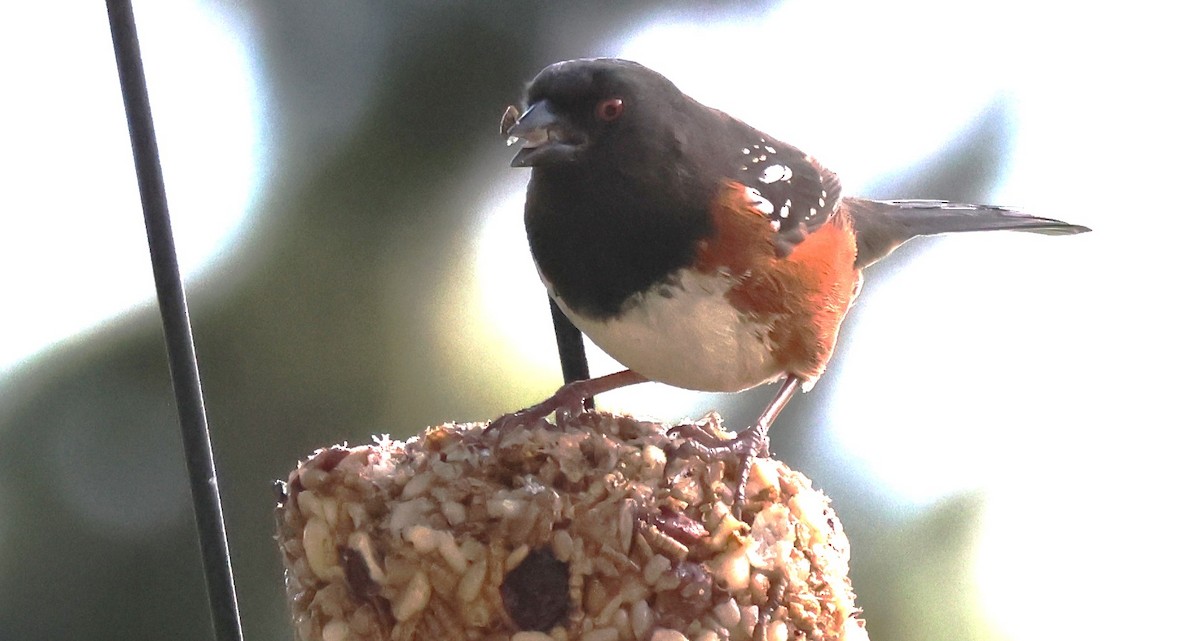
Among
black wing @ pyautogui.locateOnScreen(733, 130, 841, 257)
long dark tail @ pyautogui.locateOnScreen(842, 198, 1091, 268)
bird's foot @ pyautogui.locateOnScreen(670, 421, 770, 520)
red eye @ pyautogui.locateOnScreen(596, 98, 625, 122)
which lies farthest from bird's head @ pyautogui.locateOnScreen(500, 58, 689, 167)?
long dark tail @ pyautogui.locateOnScreen(842, 198, 1091, 268)

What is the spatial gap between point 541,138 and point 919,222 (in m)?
0.67

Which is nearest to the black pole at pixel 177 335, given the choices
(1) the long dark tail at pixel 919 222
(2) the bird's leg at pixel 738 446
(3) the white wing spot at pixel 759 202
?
(2) the bird's leg at pixel 738 446

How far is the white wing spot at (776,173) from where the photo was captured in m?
1.02

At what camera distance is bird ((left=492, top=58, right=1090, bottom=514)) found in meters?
0.88

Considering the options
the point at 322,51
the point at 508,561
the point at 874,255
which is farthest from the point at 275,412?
the point at 508,561

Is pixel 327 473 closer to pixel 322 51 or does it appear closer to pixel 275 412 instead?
pixel 275 412

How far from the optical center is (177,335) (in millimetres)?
571

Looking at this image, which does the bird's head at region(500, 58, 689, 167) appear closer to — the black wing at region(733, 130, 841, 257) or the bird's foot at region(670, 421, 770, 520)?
the black wing at region(733, 130, 841, 257)

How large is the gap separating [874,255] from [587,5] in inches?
51.4

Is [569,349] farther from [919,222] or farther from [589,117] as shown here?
[919,222]

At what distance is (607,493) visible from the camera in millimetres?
689

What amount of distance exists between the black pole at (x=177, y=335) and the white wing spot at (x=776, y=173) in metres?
0.61

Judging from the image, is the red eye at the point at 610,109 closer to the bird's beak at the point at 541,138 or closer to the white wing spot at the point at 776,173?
the bird's beak at the point at 541,138

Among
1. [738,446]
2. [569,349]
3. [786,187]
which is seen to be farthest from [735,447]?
[786,187]
